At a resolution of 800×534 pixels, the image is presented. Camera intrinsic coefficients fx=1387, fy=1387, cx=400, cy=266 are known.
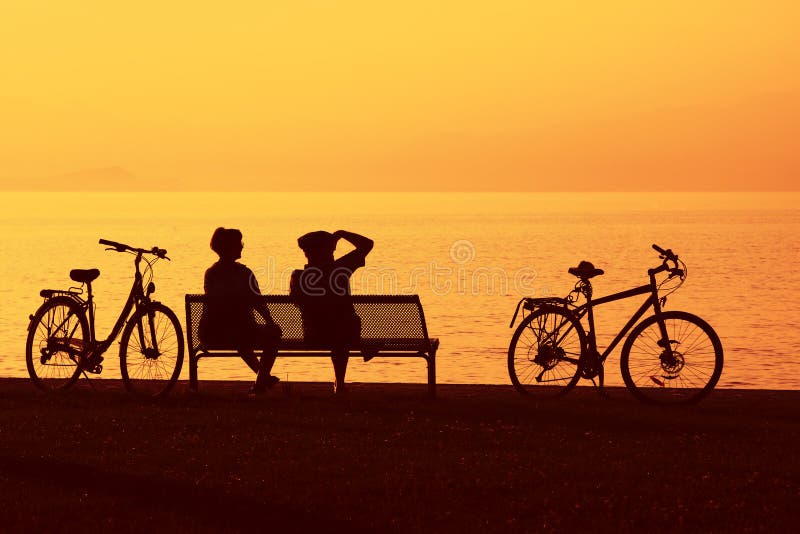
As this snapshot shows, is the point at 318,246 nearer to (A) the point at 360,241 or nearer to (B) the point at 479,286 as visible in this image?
(A) the point at 360,241

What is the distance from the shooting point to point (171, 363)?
17.3 meters

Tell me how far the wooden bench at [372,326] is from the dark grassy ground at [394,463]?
1.23 ft

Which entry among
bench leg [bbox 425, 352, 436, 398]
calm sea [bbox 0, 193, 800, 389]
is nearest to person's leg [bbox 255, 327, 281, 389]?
bench leg [bbox 425, 352, 436, 398]

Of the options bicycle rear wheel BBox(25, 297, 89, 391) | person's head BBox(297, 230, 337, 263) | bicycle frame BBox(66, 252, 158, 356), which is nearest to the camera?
person's head BBox(297, 230, 337, 263)

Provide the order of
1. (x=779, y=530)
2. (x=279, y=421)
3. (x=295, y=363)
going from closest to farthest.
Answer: (x=779, y=530), (x=279, y=421), (x=295, y=363)

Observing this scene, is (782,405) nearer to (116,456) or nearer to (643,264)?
(116,456)

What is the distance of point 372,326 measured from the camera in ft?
35.5

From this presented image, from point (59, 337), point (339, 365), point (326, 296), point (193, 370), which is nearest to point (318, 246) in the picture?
point (326, 296)

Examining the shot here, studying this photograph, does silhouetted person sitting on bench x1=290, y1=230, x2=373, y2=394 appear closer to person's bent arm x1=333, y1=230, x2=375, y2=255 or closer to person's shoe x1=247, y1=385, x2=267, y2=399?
person's bent arm x1=333, y1=230, x2=375, y2=255

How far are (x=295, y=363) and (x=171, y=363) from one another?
6.95 ft

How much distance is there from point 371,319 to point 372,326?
6 centimetres

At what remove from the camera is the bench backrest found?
35.1 ft

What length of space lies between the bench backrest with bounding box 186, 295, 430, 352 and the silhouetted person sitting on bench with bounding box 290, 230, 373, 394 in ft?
0.30

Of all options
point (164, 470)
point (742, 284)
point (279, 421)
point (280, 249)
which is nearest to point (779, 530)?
point (164, 470)
